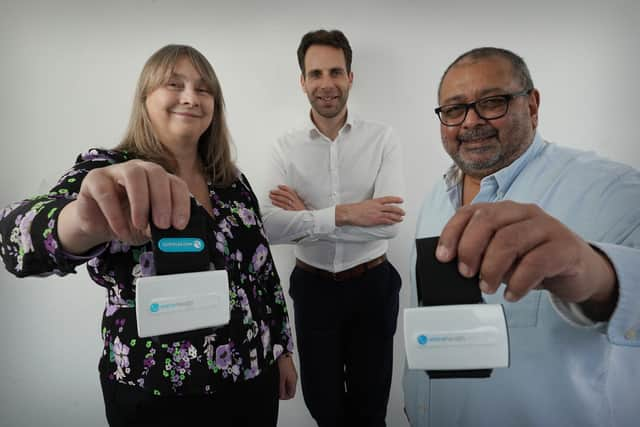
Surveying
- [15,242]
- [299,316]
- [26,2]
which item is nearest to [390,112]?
[299,316]

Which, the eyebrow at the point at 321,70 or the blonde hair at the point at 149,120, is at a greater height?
the eyebrow at the point at 321,70

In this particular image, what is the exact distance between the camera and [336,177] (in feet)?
3.78

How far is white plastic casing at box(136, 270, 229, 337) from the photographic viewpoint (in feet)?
1.09

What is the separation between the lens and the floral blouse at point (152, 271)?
0.47m

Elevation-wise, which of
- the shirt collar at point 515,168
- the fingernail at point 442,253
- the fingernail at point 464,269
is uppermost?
the shirt collar at point 515,168

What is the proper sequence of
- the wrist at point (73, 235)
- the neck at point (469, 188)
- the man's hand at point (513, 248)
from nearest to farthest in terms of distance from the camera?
the man's hand at point (513, 248) → the wrist at point (73, 235) → the neck at point (469, 188)

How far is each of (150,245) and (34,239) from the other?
219 mm

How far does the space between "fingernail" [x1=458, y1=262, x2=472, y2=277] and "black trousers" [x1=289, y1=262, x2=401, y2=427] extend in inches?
33.3

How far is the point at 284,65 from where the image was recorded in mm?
982

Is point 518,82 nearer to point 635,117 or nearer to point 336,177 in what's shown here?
point 635,117

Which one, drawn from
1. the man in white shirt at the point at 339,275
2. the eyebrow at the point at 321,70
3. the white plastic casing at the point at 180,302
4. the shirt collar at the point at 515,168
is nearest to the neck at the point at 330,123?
the man in white shirt at the point at 339,275

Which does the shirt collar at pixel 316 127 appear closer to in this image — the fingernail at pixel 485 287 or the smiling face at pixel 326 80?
the smiling face at pixel 326 80

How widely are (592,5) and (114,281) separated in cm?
132

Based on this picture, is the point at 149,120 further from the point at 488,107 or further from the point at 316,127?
the point at 488,107
